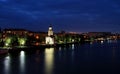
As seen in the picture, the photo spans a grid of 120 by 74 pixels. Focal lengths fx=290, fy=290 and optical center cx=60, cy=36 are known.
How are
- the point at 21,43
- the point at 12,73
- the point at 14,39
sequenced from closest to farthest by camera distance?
the point at 12,73 → the point at 14,39 → the point at 21,43

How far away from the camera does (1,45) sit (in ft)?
126

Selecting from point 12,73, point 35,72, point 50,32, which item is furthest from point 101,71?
point 50,32

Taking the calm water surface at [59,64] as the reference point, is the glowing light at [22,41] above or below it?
above

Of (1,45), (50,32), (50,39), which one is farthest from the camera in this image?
(50,32)

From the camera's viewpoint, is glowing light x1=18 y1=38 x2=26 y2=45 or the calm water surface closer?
the calm water surface

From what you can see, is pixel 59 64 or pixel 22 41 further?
pixel 22 41

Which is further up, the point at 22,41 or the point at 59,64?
the point at 22,41

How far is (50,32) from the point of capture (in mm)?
75125

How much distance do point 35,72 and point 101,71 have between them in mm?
3911

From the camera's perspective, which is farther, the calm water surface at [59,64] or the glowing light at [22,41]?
the glowing light at [22,41]

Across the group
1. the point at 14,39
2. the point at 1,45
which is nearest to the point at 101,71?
the point at 1,45

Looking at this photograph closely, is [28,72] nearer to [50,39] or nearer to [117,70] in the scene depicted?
[117,70]

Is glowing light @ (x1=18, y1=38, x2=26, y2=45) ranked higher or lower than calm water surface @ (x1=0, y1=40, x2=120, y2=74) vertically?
higher

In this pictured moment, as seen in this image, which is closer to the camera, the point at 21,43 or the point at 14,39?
the point at 14,39
